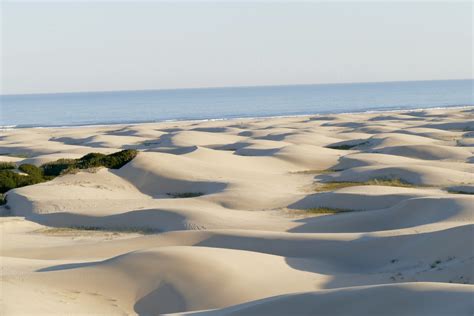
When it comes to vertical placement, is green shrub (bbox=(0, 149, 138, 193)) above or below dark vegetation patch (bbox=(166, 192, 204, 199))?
above

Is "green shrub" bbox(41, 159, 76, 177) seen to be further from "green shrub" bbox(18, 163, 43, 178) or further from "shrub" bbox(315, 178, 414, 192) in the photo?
"shrub" bbox(315, 178, 414, 192)

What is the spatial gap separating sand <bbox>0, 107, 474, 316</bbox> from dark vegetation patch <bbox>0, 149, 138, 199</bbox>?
861 millimetres

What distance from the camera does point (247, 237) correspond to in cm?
1594

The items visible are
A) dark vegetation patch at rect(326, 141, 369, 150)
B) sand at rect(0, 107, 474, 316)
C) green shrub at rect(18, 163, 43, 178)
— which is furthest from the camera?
A: dark vegetation patch at rect(326, 141, 369, 150)

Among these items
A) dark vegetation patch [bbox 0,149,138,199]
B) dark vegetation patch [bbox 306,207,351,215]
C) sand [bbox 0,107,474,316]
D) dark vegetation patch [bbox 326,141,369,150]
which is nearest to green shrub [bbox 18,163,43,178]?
dark vegetation patch [bbox 0,149,138,199]

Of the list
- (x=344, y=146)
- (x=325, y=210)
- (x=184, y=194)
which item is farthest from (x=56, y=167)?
(x=344, y=146)

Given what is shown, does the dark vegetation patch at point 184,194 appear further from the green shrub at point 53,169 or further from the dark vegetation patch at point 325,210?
the dark vegetation patch at point 325,210

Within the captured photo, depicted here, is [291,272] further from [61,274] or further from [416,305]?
[416,305]

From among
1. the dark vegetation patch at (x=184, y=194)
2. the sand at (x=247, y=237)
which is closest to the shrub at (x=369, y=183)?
the sand at (x=247, y=237)

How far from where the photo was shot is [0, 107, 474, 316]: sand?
1121 centimetres

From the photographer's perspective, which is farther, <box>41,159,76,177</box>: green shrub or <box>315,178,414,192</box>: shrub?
<box>41,159,76,177</box>: green shrub

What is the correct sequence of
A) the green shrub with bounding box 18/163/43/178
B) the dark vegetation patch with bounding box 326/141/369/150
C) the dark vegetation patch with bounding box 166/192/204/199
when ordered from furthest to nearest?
the dark vegetation patch with bounding box 326/141/369/150, the green shrub with bounding box 18/163/43/178, the dark vegetation patch with bounding box 166/192/204/199

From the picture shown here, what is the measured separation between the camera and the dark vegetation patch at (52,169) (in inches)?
1014

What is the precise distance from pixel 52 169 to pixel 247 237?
15445mm
